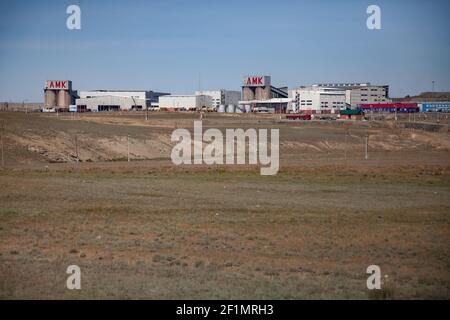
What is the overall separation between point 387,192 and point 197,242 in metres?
18.7

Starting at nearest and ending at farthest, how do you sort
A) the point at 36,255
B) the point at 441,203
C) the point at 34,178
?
the point at 36,255
the point at 441,203
the point at 34,178

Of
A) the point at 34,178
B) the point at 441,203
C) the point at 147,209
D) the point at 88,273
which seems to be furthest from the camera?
the point at 34,178

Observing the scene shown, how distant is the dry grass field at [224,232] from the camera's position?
16125 mm

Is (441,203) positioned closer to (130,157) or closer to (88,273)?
(88,273)

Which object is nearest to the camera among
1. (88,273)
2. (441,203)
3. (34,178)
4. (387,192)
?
(88,273)

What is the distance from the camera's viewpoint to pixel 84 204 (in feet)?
102

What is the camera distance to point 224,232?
2394 centimetres

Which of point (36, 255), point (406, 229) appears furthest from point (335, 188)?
point (36, 255)

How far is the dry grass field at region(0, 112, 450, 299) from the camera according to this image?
1612 centimetres

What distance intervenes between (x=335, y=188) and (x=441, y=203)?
8266 millimetres

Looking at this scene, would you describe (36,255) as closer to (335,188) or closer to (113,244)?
(113,244)

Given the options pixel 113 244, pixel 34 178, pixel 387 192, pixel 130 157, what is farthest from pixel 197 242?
pixel 130 157

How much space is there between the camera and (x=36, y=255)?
19.8 meters

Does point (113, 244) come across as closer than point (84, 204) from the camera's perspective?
Yes
